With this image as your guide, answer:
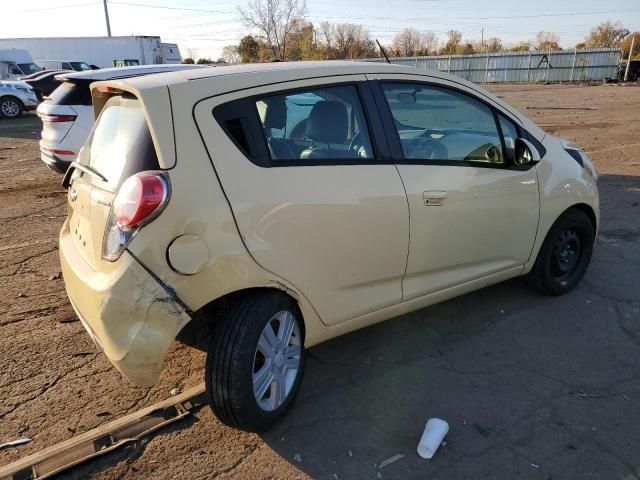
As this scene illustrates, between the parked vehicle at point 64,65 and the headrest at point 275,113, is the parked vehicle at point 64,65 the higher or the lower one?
the lower one

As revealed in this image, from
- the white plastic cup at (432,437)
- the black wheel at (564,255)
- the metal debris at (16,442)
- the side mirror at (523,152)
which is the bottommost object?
the metal debris at (16,442)

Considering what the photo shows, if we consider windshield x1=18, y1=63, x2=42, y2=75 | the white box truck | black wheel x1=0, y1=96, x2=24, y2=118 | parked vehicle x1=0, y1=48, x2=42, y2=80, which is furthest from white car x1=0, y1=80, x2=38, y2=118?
the white box truck

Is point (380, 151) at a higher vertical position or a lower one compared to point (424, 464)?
higher

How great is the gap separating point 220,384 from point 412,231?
1.36 meters

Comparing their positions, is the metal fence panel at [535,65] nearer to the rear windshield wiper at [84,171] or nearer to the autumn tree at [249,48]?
the autumn tree at [249,48]

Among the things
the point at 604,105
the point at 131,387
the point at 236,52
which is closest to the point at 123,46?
the point at 236,52

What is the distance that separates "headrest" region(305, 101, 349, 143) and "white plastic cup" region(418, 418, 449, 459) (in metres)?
1.56

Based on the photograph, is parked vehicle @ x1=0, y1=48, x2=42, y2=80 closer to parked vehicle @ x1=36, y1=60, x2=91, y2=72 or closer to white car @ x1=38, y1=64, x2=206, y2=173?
parked vehicle @ x1=36, y1=60, x2=91, y2=72

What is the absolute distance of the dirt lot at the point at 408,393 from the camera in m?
2.45

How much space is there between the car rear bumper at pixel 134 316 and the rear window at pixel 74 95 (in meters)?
5.60

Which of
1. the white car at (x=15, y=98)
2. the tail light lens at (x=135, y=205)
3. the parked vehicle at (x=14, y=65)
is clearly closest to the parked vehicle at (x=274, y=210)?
→ the tail light lens at (x=135, y=205)

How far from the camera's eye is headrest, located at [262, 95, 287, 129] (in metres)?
2.57

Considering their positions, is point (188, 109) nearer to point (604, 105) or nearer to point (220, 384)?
point (220, 384)

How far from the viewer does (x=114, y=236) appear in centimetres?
227
